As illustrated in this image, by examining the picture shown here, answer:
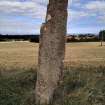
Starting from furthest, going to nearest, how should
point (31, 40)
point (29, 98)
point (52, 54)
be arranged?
point (31, 40), point (29, 98), point (52, 54)

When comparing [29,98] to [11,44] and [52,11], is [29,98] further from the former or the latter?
[11,44]

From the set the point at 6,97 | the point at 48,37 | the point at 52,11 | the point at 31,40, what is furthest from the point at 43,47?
the point at 31,40

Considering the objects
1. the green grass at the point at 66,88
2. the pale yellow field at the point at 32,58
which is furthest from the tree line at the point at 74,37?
the green grass at the point at 66,88

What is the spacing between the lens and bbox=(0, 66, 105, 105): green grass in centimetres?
1080

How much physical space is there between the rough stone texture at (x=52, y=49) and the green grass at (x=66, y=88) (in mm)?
300

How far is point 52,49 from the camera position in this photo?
10398 mm

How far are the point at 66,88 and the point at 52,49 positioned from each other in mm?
2015

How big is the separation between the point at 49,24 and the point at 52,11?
Answer: 1.12 feet

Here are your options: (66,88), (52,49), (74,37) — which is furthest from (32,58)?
(74,37)

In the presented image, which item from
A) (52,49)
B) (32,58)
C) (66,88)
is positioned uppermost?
(52,49)

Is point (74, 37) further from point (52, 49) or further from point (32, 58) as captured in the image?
point (52, 49)

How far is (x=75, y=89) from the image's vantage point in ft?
39.2

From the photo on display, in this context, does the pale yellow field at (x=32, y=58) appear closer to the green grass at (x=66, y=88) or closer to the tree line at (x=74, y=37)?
the tree line at (x=74, y=37)

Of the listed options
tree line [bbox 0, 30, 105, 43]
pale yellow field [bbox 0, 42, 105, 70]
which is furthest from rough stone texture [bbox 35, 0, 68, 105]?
tree line [bbox 0, 30, 105, 43]
